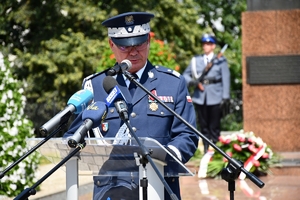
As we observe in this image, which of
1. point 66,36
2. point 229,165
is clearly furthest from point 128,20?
point 66,36

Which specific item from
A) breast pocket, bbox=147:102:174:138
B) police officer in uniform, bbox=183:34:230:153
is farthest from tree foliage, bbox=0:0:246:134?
breast pocket, bbox=147:102:174:138

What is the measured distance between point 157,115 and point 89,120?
2.52 ft

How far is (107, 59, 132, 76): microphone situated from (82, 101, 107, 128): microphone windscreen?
180 mm

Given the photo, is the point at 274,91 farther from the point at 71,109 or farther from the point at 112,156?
the point at 71,109

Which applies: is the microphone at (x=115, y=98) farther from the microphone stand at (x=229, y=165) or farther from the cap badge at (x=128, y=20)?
the cap badge at (x=128, y=20)

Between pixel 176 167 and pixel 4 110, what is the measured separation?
4679 millimetres

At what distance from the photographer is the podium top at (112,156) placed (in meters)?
3.71

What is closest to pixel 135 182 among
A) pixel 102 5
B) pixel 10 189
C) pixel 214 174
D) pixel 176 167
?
pixel 176 167

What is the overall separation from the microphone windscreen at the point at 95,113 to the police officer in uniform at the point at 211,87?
9136 millimetres

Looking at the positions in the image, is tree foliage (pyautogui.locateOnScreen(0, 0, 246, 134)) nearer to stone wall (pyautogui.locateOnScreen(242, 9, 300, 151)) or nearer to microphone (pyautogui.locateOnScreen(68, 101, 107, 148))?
stone wall (pyautogui.locateOnScreen(242, 9, 300, 151))

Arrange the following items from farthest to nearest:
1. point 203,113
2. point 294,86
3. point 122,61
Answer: point 203,113, point 294,86, point 122,61

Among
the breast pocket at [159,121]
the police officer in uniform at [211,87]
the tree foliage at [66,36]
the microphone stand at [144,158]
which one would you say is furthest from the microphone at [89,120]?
the tree foliage at [66,36]

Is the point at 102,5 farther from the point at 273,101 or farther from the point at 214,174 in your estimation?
the point at 214,174

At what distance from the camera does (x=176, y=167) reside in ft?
12.6
